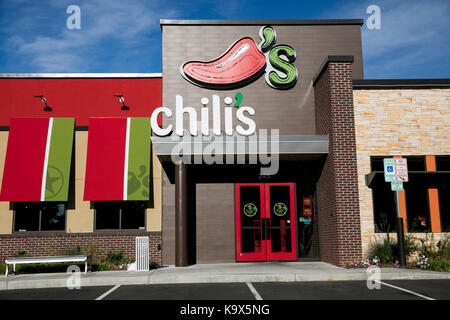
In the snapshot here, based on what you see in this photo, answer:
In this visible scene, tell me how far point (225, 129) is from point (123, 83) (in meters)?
4.47

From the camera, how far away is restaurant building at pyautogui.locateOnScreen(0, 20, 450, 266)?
14023 mm

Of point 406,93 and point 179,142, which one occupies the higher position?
point 406,93

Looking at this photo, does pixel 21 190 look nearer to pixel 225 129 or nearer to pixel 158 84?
pixel 158 84

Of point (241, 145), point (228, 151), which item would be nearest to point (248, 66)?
point (241, 145)

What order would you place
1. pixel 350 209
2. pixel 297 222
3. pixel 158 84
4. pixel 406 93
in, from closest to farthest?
1. pixel 350 209
2. pixel 406 93
3. pixel 297 222
4. pixel 158 84

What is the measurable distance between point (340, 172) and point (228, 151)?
11.8ft

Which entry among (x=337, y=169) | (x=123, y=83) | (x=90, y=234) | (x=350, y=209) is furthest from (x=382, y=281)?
(x=123, y=83)

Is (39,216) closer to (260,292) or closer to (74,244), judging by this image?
(74,244)

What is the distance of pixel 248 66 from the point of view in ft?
53.1

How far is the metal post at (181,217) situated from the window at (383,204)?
607 cm

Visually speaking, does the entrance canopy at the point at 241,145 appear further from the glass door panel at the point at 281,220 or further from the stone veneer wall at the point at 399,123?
the glass door panel at the point at 281,220

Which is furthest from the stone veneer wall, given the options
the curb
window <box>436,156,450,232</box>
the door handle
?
the curb

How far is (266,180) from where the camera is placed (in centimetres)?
1574

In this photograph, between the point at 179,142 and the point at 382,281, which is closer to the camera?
the point at 382,281
